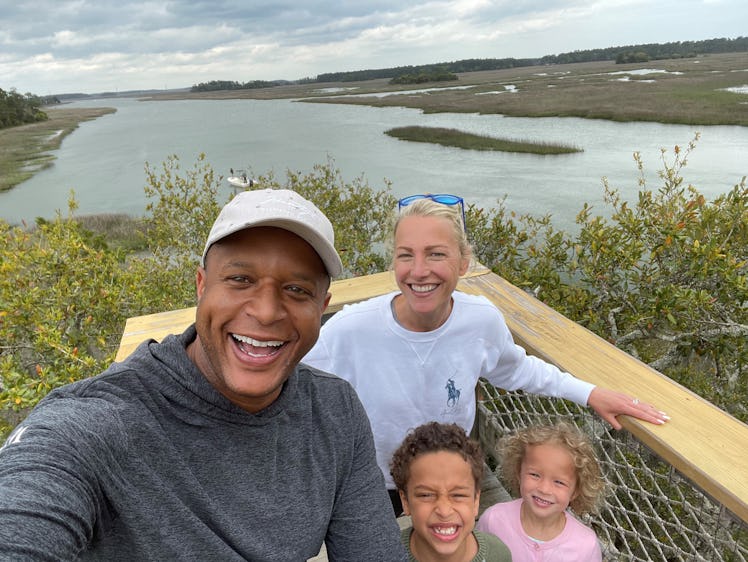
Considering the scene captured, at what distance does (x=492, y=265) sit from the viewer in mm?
4816

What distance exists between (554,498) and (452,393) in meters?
0.46

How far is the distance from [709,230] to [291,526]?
3.86m

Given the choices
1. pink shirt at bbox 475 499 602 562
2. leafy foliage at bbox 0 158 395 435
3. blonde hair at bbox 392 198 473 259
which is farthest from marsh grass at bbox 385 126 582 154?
pink shirt at bbox 475 499 602 562

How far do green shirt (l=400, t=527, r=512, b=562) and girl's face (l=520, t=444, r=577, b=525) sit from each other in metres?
0.16

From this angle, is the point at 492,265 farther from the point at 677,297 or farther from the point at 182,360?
the point at 182,360

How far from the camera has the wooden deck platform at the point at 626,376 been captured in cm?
126

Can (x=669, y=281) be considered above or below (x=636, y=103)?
above

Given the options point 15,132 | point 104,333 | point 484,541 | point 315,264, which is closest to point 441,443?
point 484,541

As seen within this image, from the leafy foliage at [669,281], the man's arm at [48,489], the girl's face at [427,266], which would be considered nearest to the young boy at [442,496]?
the girl's face at [427,266]

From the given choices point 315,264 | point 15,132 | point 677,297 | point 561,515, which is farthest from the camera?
point 15,132

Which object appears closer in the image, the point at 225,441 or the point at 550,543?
the point at 225,441

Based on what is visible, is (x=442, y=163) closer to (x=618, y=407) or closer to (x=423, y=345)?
(x=423, y=345)

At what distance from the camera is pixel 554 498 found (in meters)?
1.67

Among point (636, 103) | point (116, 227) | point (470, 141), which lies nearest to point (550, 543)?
point (116, 227)
